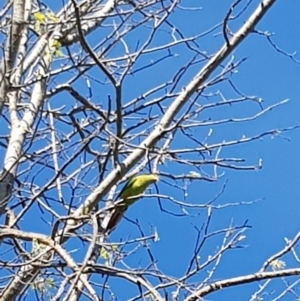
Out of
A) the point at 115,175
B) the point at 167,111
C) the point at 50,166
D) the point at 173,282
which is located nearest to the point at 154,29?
the point at 167,111

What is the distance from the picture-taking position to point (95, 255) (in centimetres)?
311

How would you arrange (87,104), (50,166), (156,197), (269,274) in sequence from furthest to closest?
1. (87,104)
2. (50,166)
3. (156,197)
4. (269,274)

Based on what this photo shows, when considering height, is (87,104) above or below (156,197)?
above

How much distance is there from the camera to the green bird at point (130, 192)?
11.4 feet

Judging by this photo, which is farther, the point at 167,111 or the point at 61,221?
the point at 167,111

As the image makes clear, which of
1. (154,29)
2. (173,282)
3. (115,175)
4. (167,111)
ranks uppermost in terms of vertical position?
(154,29)

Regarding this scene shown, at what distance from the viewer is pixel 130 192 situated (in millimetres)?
3600

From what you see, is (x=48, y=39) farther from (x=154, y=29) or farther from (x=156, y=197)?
(x=156, y=197)

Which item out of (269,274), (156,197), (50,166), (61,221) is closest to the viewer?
(269,274)

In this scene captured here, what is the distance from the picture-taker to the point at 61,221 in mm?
2900

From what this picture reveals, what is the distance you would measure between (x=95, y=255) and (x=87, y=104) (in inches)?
43.8

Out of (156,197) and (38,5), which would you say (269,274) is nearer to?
(156,197)

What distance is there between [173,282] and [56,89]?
1.63m

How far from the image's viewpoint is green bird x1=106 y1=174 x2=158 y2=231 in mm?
3479
